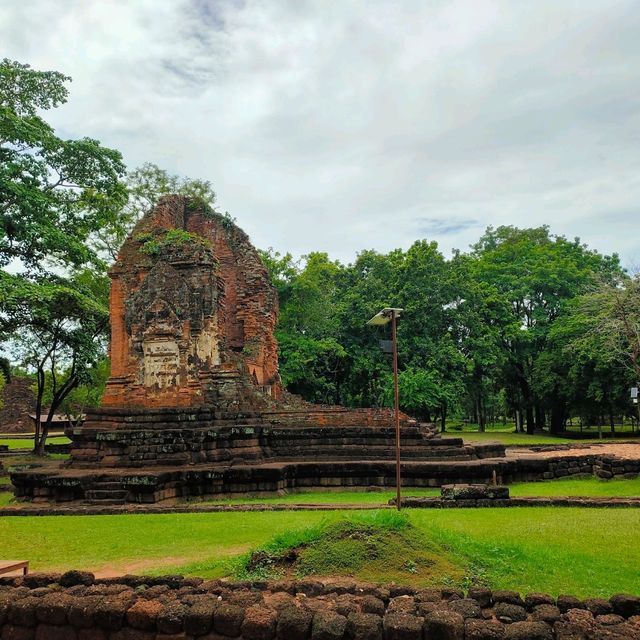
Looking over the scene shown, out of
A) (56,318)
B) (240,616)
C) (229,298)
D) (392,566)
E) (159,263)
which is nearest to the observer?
(240,616)

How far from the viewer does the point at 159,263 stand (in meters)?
17.9

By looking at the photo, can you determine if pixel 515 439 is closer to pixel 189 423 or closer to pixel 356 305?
pixel 356 305

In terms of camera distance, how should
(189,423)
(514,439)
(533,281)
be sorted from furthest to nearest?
(533,281) → (514,439) → (189,423)

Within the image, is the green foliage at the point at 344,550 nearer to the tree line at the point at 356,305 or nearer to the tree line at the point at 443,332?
the tree line at the point at 356,305

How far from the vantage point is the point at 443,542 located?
6539 millimetres

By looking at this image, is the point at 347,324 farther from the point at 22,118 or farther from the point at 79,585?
the point at 79,585

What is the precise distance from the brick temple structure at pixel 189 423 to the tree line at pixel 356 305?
9.33 feet

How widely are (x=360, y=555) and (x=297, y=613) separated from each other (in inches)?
71.1

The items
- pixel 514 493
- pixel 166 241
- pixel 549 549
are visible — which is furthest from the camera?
pixel 166 241

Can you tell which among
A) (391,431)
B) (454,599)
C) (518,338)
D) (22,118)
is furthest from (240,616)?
(518,338)

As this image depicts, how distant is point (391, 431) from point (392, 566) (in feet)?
34.7

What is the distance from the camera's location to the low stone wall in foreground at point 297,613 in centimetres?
408

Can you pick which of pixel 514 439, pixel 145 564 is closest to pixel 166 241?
pixel 145 564

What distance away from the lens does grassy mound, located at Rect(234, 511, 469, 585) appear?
19.1 feet
